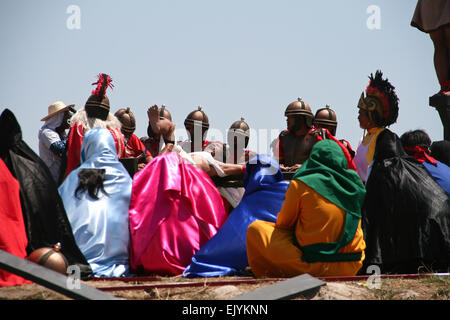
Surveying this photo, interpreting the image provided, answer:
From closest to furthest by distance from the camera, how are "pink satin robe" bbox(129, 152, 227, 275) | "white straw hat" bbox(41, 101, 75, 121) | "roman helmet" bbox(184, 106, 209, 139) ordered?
1. "pink satin robe" bbox(129, 152, 227, 275)
2. "white straw hat" bbox(41, 101, 75, 121)
3. "roman helmet" bbox(184, 106, 209, 139)

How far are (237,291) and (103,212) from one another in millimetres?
2030

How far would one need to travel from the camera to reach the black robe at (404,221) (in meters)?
6.46

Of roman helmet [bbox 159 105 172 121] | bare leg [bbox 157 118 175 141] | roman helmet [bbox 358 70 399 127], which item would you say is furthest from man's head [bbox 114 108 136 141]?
roman helmet [bbox 358 70 399 127]

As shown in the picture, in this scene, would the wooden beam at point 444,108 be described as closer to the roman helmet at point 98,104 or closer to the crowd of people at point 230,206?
the crowd of people at point 230,206

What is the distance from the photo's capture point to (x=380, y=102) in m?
7.55

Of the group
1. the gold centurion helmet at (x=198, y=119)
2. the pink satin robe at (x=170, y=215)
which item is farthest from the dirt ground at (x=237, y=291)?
the gold centurion helmet at (x=198, y=119)

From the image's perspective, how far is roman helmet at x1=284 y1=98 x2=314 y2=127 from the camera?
392 inches

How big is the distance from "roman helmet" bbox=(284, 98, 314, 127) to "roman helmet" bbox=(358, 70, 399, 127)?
229 centimetres

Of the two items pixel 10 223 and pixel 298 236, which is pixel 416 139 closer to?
pixel 298 236

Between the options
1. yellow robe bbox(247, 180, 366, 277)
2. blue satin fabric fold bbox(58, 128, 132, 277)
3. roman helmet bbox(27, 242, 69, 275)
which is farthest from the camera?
blue satin fabric fold bbox(58, 128, 132, 277)

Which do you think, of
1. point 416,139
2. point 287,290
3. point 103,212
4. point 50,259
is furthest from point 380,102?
point 50,259

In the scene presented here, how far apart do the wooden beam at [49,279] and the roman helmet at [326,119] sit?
6.97 metres

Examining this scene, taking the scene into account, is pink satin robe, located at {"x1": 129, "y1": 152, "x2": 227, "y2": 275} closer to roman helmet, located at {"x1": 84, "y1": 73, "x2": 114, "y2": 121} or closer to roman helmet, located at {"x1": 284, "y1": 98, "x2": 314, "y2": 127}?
roman helmet, located at {"x1": 84, "y1": 73, "x2": 114, "y2": 121}
